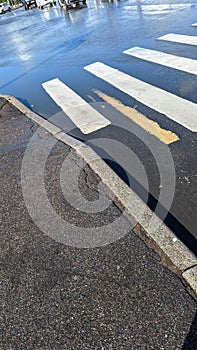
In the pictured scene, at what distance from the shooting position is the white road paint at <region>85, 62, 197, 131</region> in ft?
17.3

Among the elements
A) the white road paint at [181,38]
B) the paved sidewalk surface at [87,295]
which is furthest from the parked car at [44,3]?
the paved sidewalk surface at [87,295]

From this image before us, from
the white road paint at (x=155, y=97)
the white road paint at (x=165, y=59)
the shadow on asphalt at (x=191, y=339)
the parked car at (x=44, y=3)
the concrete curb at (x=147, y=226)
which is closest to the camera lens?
the shadow on asphalt at (x=191, y=339)

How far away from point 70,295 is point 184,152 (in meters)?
2.64

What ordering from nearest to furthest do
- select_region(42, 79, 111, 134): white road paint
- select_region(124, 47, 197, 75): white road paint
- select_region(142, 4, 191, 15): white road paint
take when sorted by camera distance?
select_region(42, 79, 111, 134): white road paint, select_region(124, 47, 197, 75): white road paint, select_region(142, 4, 191, 15): white road paint

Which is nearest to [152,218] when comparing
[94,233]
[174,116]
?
[94,233]

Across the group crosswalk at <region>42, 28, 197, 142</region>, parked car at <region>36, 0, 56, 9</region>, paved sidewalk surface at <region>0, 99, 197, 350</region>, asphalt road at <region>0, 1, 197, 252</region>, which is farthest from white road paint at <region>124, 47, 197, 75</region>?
parked car at <region>36, 0, 56, 9</region>

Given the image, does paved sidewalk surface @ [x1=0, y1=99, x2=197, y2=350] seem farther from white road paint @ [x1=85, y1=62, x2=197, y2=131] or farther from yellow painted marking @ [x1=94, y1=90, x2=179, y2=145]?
white road paint @ [x1=85, y1=62, x2=197, y2=131]

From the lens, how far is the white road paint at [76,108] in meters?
5.79

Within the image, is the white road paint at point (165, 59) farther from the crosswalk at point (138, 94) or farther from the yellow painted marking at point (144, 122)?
the yellow painted marking at point (144, 122)

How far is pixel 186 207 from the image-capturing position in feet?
11.4

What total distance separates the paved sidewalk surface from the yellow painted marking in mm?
1781

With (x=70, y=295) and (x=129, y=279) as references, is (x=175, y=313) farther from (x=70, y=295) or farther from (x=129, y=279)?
(x=70, y=295)

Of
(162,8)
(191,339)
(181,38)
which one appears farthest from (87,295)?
(162,8)

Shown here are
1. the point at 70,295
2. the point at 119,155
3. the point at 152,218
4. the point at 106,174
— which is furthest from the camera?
the point at 119,155
